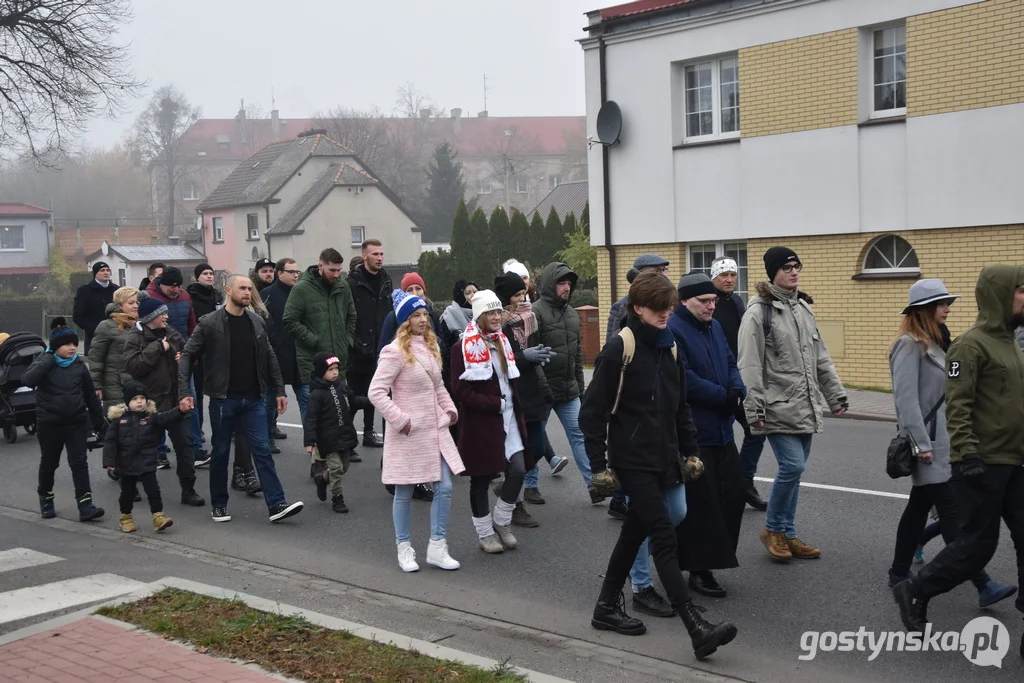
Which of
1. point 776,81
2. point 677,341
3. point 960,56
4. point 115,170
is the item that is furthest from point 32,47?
point 115,170

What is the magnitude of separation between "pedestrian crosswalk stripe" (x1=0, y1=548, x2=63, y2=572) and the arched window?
1292 centimetres

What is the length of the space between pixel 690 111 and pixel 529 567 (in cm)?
1381

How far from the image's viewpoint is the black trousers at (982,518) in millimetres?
5625

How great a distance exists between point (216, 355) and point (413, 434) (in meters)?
2.46

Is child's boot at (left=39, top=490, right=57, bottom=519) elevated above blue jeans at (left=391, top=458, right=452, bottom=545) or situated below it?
below

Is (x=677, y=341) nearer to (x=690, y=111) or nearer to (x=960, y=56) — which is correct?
(x=960, y=56)

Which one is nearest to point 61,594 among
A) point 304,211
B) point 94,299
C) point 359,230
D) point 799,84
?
point 94,299

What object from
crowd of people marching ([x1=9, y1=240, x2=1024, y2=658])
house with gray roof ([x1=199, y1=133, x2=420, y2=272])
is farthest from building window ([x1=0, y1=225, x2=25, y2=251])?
crowd of people marching ([x1=9, y1=240, x2=1024, y2=658])

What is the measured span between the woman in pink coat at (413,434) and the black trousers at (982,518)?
3.31 meters

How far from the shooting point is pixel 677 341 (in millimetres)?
6695

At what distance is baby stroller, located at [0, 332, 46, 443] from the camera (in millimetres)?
14484

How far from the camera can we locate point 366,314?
11.7 meters

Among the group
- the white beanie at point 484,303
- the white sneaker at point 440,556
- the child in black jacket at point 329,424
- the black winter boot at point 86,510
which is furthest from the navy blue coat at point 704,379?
the black winter boot at point 86,510

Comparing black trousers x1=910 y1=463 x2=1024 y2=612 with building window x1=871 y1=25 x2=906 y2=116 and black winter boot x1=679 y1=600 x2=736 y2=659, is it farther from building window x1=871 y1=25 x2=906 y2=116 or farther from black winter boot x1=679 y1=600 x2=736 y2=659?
building window x1=871 y1=25 x2=906 y2=116
